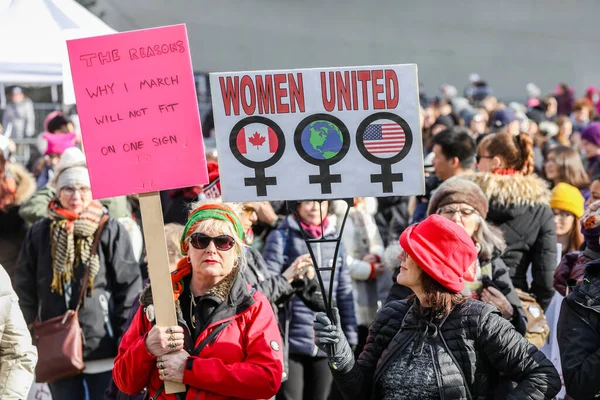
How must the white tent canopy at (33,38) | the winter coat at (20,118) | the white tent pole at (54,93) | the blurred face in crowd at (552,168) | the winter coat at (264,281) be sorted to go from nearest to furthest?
the winter coat at (264,281)
the white tent canopy at (33,38)
the blurred face in crowd at (552,168)
the winter coat at (20,118)
the white tent pole at (54,93)

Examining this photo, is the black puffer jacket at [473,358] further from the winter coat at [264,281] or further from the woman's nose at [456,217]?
the winter coat at [264,281]

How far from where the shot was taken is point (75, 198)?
18.2 feet

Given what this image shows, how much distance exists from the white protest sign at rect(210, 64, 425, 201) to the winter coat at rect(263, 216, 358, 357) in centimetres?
200

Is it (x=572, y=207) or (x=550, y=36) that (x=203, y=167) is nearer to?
(x=572, y=207)

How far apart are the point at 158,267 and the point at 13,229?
135 inches

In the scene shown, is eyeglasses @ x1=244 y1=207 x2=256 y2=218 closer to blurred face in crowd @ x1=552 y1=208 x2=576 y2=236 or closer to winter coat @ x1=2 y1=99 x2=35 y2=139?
blurred face in crowd @ x1=552 y1=208 x2=576 y2=236

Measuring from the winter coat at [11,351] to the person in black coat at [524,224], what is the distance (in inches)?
113

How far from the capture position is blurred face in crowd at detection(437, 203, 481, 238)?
15.1ft

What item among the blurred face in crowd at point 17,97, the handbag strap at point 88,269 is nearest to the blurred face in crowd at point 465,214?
the handbag strap at point 88,269

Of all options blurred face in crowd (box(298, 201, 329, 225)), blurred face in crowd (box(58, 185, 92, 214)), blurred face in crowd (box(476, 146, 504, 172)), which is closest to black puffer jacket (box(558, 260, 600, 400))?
blurred face in crowd (box(476, 146, 504, 172))

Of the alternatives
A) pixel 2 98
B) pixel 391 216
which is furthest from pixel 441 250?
pixel 2 98

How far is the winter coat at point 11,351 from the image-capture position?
3.88m

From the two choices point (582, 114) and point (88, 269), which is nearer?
point (88, 269)

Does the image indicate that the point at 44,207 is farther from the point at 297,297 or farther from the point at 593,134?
the point at 593,134
